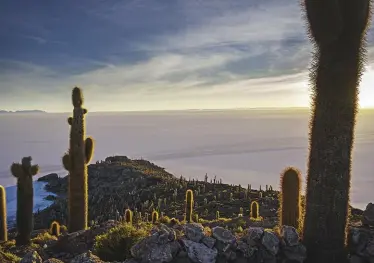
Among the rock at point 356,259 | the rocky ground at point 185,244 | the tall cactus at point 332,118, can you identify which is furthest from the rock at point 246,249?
the rock at point 356,259

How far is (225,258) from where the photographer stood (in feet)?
24.2

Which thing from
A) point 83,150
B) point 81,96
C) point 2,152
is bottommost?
point 2,152

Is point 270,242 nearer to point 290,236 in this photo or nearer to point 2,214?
point 290,236

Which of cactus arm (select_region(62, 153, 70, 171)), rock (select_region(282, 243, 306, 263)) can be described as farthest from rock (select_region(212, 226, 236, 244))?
cactus arm (select_region(62, 153, 70, 171))

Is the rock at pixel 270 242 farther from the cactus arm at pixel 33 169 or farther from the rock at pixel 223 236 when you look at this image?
the cactus arm at pixel 33 169

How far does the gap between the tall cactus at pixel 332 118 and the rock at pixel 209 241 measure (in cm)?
195

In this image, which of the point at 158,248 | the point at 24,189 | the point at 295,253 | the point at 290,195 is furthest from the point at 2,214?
the point at 295,253

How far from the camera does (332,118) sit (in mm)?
7809

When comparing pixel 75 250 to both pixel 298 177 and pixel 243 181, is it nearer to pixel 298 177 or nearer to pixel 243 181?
pixel 298 177

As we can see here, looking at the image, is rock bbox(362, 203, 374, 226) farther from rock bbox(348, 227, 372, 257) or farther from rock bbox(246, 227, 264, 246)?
rock bbox(246, 227, 264, 246)

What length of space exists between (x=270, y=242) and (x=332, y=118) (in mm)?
2431

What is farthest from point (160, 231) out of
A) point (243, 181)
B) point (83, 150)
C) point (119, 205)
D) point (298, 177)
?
point (243, 181)

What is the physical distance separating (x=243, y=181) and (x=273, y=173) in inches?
736

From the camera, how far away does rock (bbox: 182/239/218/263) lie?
7133 mm
